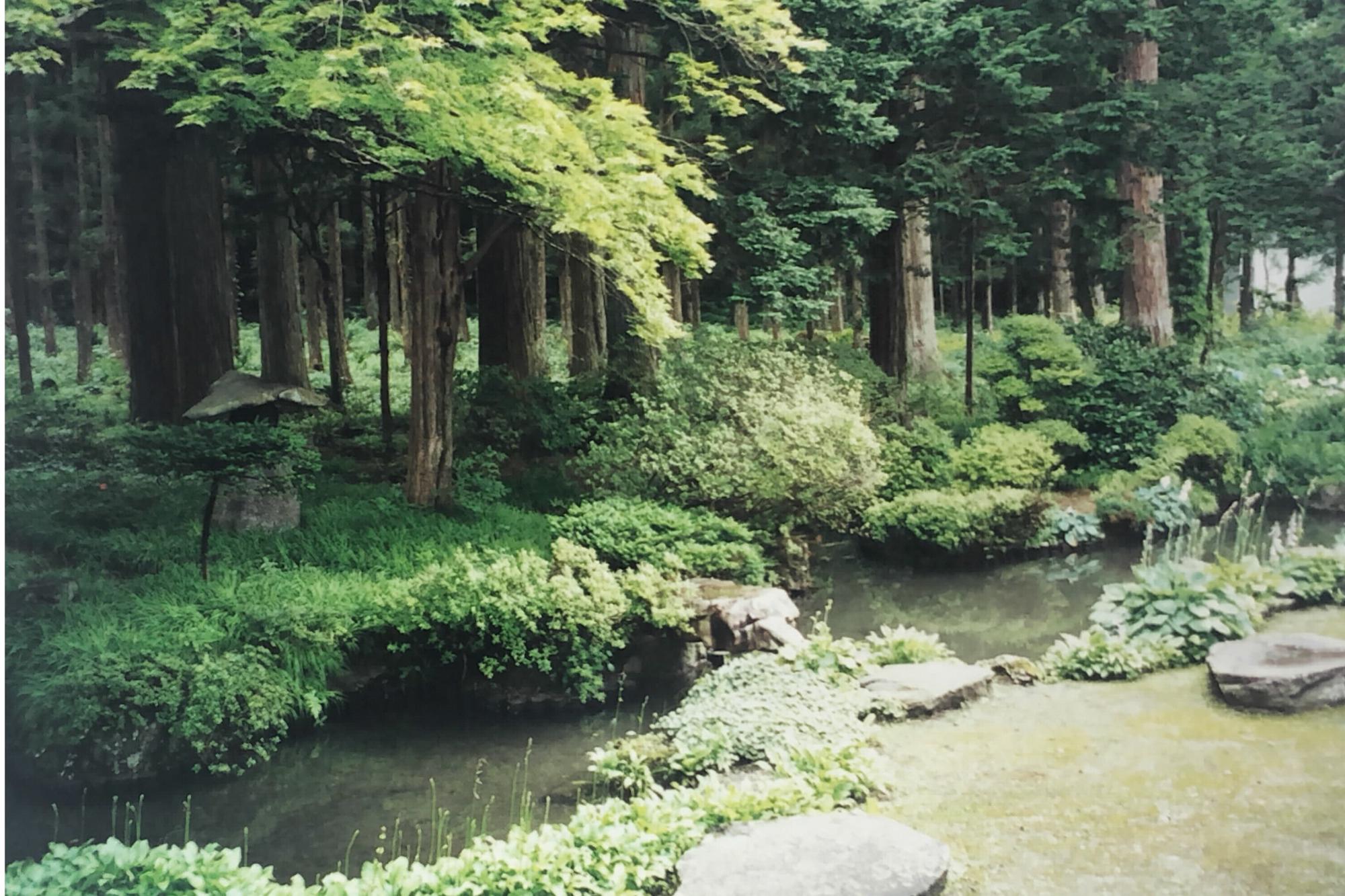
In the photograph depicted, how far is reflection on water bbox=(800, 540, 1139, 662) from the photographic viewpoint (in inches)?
148

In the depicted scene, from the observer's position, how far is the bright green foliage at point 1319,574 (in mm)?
3281

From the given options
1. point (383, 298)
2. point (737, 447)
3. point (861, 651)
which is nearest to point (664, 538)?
point (737, 447)

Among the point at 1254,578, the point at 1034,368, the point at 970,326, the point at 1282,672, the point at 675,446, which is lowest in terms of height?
the point at 1282,672

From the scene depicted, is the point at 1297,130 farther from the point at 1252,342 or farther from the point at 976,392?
the point at 976,392

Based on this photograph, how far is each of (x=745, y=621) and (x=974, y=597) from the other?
1.09 metres

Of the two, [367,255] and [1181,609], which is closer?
[1181,609]

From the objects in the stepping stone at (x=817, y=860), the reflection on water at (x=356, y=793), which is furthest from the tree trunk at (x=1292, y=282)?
the reflection on water at (x=356, y=793)

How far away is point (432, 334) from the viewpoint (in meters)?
4.12

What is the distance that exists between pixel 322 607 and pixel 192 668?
0.48 m

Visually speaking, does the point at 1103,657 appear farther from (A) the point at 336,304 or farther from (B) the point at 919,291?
(A) the point at 336,304

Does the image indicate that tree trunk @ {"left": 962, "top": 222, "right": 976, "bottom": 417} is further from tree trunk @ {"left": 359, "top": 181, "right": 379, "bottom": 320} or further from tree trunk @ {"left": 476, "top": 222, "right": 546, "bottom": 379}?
tree trunk @ {"left": 359, "top": 181, "right": 379, "bottom": 320}

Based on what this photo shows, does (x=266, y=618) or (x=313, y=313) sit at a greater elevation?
(x=313, y=313)

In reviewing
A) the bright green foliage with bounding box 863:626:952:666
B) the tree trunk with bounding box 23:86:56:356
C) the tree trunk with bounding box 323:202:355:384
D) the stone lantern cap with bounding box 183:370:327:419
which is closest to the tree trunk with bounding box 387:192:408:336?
the tree trunk with bounding box 323:202:355:384

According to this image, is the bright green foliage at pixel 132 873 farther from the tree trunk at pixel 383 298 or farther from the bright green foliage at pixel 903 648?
the bright green foliage at pixel 903 648
